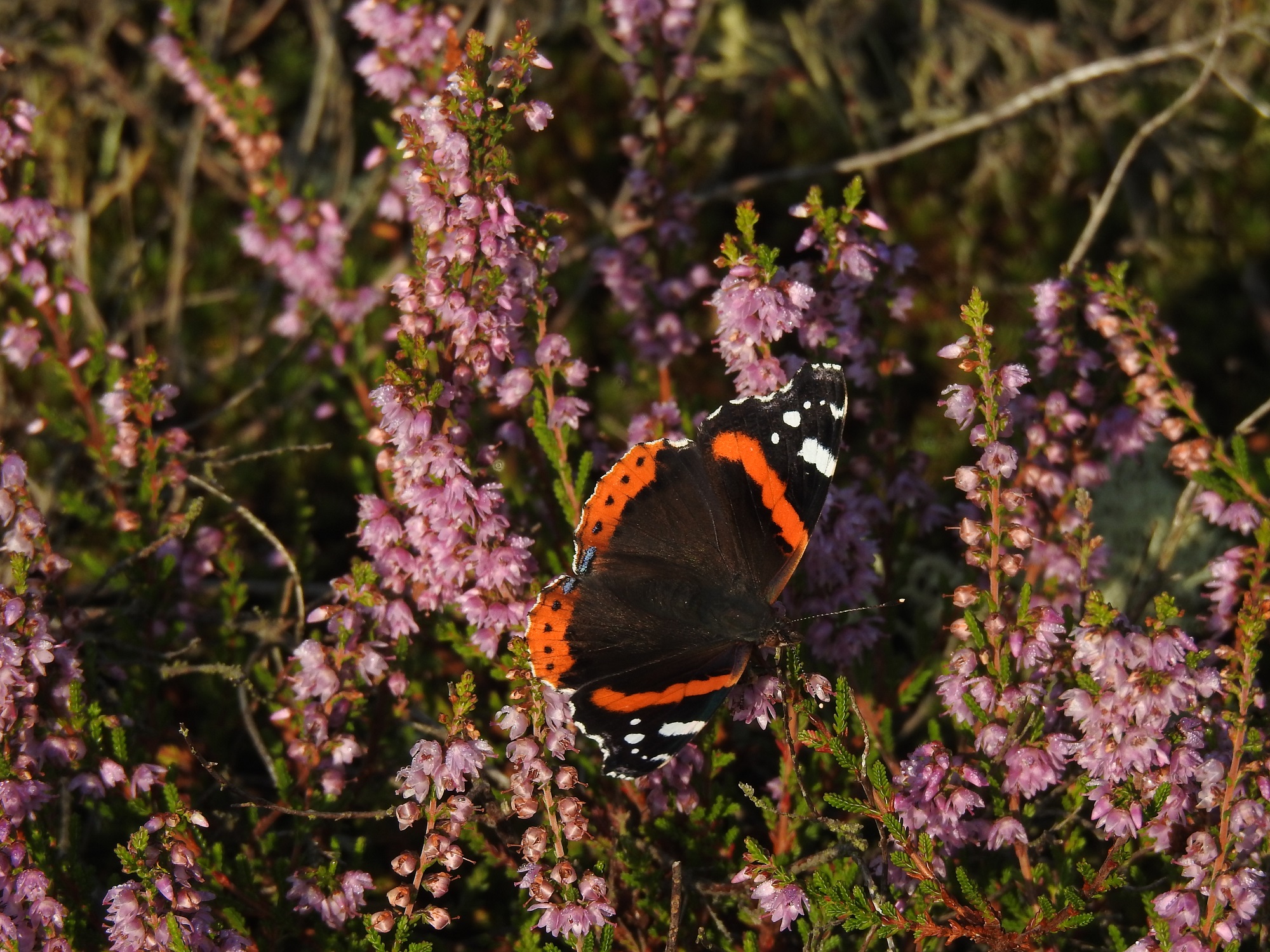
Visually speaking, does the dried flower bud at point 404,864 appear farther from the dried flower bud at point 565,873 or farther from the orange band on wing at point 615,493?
the orange band on wing at point 615,493

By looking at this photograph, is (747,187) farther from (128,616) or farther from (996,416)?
(128,616)

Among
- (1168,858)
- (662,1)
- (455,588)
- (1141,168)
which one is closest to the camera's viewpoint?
(1168,858)

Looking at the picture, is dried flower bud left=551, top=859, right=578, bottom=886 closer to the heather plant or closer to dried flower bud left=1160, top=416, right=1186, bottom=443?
the heather plant

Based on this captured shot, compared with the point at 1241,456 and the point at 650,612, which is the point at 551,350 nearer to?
the point at 650,612

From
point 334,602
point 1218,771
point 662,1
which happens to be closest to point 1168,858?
point 1218,771

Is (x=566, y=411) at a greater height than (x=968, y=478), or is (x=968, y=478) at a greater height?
(x=566, y=411)

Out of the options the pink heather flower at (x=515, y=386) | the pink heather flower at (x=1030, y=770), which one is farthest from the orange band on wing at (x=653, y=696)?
the pink heather flower at (x=515, y=386)

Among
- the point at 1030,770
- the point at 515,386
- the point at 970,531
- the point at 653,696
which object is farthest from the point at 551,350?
the point at 1030,770
